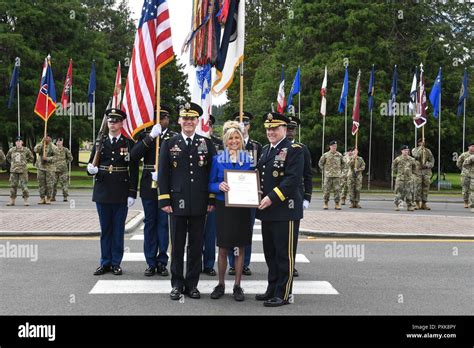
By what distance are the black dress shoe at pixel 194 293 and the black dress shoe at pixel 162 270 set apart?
131 cm

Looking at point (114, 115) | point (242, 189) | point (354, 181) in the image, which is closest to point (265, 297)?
point (242, 189)

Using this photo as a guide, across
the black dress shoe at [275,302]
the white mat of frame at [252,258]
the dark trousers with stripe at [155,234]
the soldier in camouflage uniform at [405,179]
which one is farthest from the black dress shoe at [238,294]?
the soldier in camouflage uniform at [405,179]

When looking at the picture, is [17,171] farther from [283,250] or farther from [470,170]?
[283,250]

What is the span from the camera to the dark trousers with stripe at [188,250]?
7.58 metres

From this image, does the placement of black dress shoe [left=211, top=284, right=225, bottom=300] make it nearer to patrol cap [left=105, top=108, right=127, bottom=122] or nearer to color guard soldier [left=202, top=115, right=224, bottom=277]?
color guard soldier [left=202, top=115, right=224, bottom=277]

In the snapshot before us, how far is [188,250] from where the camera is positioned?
25.2 ft

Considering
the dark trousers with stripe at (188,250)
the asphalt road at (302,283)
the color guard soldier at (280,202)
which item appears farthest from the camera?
the dark trousers with stripe at (188,250)

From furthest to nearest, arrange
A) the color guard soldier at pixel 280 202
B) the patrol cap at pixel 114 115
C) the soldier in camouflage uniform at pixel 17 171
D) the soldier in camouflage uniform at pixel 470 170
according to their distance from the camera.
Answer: the soldier in camouflage uniform at pixel 470 170 < the soldier in camouflage uniform at pixel 17 171 < the patrol cap at pixel 114 115 < the color guard soldier at pixel 280 202

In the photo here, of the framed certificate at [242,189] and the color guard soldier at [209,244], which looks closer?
the framed certificate at [242,189]

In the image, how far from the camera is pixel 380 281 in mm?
8547

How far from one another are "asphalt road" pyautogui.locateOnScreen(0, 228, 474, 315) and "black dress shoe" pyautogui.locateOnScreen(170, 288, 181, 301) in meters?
0.07

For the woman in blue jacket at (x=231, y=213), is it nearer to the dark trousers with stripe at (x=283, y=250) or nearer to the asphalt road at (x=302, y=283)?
the dark trousers with stripe at (x=283, y=250)

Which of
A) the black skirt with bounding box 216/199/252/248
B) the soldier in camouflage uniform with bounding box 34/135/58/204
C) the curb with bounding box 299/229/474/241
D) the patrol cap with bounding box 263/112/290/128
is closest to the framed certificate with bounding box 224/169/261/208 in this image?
the black skirt with bounding box 216/199/252/248

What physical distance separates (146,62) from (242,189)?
3.14 metres
